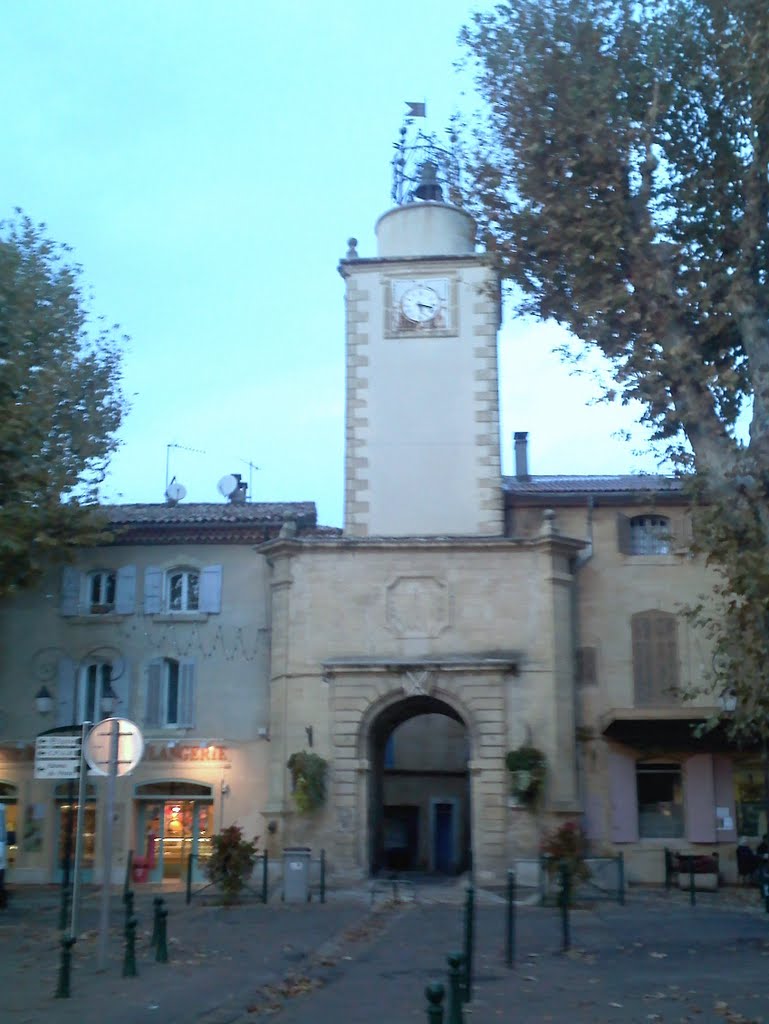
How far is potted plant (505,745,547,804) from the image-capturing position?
2366cm

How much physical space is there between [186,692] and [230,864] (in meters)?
5.62

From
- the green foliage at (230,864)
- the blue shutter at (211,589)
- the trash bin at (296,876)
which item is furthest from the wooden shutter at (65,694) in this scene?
the trash bin at (296,876)

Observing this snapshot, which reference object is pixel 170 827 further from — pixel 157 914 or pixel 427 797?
pixel 157 914

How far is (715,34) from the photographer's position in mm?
14234

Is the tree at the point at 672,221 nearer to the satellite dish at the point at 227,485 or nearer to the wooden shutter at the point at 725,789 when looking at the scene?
the wooden shutter at the point at 725,789

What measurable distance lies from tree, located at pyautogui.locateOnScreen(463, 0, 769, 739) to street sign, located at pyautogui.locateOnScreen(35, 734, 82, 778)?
7675 mm

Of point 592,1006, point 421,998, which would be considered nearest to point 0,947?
point 421,998

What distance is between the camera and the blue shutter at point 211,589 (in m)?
27.2

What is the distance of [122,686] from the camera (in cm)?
2719

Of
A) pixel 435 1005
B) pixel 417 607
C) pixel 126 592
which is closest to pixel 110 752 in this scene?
pixel 435 1005

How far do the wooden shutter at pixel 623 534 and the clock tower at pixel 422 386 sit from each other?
272cm

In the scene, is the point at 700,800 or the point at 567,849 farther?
the point at 700,800

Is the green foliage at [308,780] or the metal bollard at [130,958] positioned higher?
the green foliage at [308,780]

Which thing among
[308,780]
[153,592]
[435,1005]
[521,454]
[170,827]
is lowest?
[435,1005]
